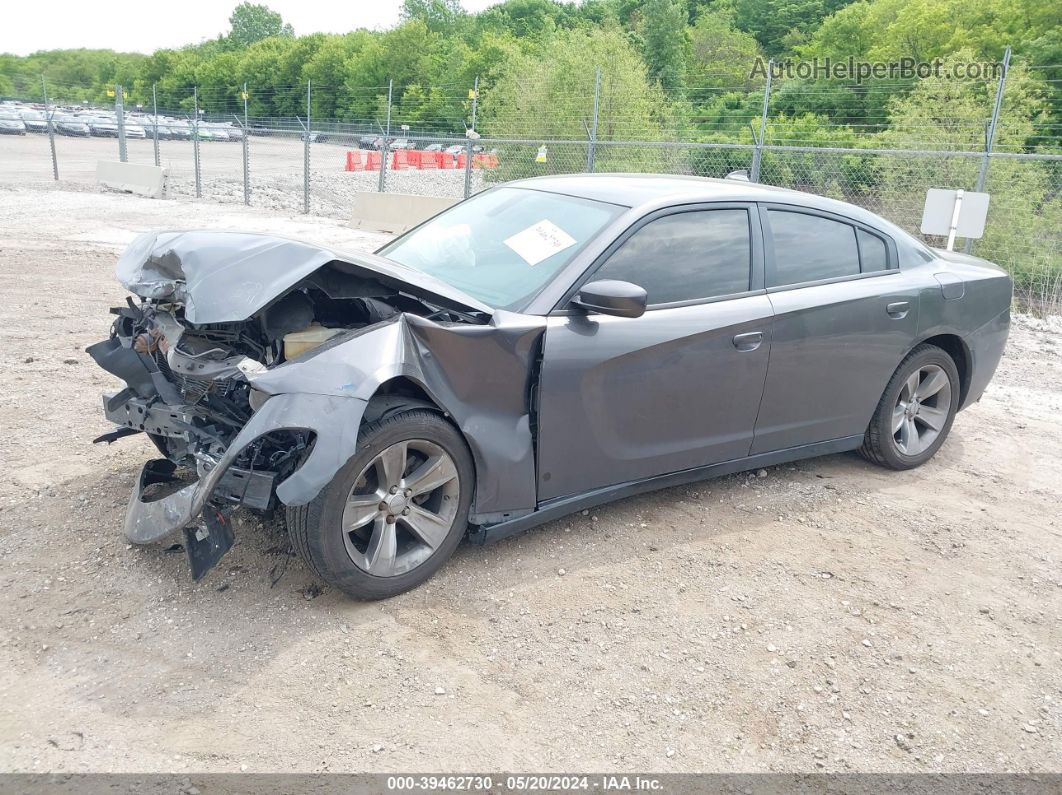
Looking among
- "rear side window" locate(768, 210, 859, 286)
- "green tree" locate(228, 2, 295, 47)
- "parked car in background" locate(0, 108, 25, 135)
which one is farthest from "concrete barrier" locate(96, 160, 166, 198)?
"green tree" locate(228, 2, 295, 47)

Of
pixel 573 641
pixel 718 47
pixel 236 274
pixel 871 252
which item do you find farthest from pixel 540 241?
pixel 718 47

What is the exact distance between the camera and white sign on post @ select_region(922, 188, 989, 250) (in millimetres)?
9461

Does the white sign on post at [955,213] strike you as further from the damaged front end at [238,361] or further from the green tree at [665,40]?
the green tree at [665,40]

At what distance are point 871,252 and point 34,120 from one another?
47.3m

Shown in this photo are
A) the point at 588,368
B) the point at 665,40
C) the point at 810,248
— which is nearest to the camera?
the point at 588,368

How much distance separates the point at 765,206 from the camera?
4.39m

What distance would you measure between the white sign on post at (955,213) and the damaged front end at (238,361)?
794cm

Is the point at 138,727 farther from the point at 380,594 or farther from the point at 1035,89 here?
the point at 1035,89

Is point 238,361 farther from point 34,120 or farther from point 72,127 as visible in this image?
point 72,127

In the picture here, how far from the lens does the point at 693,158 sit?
1930cm

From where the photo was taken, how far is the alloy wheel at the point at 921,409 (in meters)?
5.02

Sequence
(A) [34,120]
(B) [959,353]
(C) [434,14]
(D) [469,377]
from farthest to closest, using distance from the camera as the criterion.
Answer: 1. (C) [434,14]
2. (A) [34,120]
3. (B) [959,353]
4. (D) [469,377]

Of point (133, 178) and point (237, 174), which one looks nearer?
point (133, 178)

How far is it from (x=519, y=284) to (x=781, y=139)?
26.5 m
